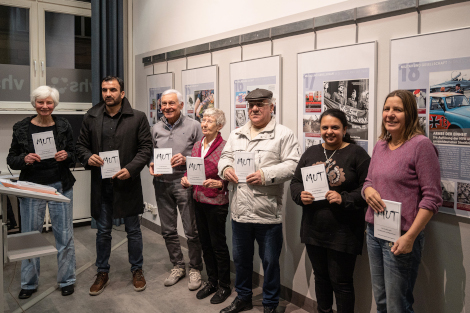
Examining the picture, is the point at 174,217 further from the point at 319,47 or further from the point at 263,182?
the point at 319,47

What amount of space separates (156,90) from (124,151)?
5.53 feet

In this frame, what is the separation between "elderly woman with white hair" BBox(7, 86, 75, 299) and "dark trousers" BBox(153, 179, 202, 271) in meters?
0.75

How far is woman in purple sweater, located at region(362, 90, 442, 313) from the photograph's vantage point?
182 cm

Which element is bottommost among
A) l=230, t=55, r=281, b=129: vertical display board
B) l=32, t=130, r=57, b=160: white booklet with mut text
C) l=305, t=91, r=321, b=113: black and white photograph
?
l=32, t=130, r=57, b=160: white booklet with mut text

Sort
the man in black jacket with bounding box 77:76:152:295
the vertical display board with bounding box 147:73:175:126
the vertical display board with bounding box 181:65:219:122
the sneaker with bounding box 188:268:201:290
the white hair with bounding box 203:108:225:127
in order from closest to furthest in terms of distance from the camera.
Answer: the white hair with bounding box 203:108:225:127, the man in black jacket with bounding box 77:76:152:295, the sneaker with bounding box 188:268:201:290, the vertical display board with bounding box 181:65:219:122, the vertical display board with bounding box 147:73:175:126

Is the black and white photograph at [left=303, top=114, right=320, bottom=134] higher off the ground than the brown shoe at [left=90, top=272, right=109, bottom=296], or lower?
higher

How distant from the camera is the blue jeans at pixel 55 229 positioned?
9.89ft

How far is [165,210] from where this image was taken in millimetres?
3334

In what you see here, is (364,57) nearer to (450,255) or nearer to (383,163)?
(383,163)

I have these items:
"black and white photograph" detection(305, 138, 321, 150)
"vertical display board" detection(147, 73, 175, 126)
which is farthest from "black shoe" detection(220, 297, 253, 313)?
"vertical display board" detection(147, 73, 175, 126)

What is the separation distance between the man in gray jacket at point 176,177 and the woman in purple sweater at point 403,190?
162 centimetres

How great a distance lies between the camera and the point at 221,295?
3006 millimetres

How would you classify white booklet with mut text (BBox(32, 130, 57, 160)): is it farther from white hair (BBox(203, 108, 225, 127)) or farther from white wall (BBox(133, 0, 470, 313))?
white wall (BBox(133, 0, 470, 313))

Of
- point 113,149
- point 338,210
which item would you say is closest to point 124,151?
point 113,149
